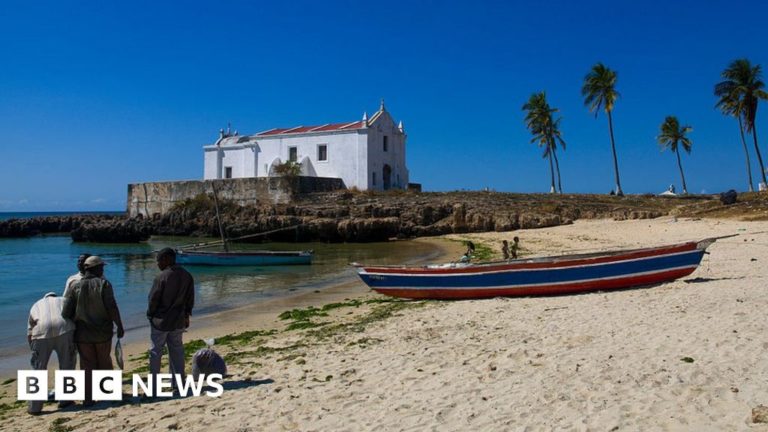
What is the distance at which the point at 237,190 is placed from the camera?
47.1 metres

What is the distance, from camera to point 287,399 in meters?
5.95

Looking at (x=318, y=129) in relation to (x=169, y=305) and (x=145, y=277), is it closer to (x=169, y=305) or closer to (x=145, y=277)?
(x=145, y=277)

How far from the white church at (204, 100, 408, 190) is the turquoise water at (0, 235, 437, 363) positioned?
32.0 feet

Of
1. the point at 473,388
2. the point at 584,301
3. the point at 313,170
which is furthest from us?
the point at 313,170

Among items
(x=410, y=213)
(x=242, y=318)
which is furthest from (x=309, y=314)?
(x=410, y=213)

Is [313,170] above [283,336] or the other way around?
above

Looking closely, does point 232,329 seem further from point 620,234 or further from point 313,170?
point 313,170

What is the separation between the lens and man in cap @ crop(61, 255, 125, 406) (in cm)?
586

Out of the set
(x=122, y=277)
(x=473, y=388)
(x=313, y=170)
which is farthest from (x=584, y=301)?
(x=313, y=170)

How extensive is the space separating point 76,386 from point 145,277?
64.4 ft

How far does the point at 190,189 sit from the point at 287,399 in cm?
4772

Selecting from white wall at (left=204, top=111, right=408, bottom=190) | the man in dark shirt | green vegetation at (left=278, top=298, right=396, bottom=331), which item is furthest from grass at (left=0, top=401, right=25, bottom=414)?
white wall at (left=204, top=111, right=408, bottom=190)

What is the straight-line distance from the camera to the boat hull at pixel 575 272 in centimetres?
1202

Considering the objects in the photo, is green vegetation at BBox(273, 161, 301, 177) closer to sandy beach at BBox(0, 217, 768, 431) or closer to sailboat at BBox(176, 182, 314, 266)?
sailboat at BBox(176, 182, 314, 266)
